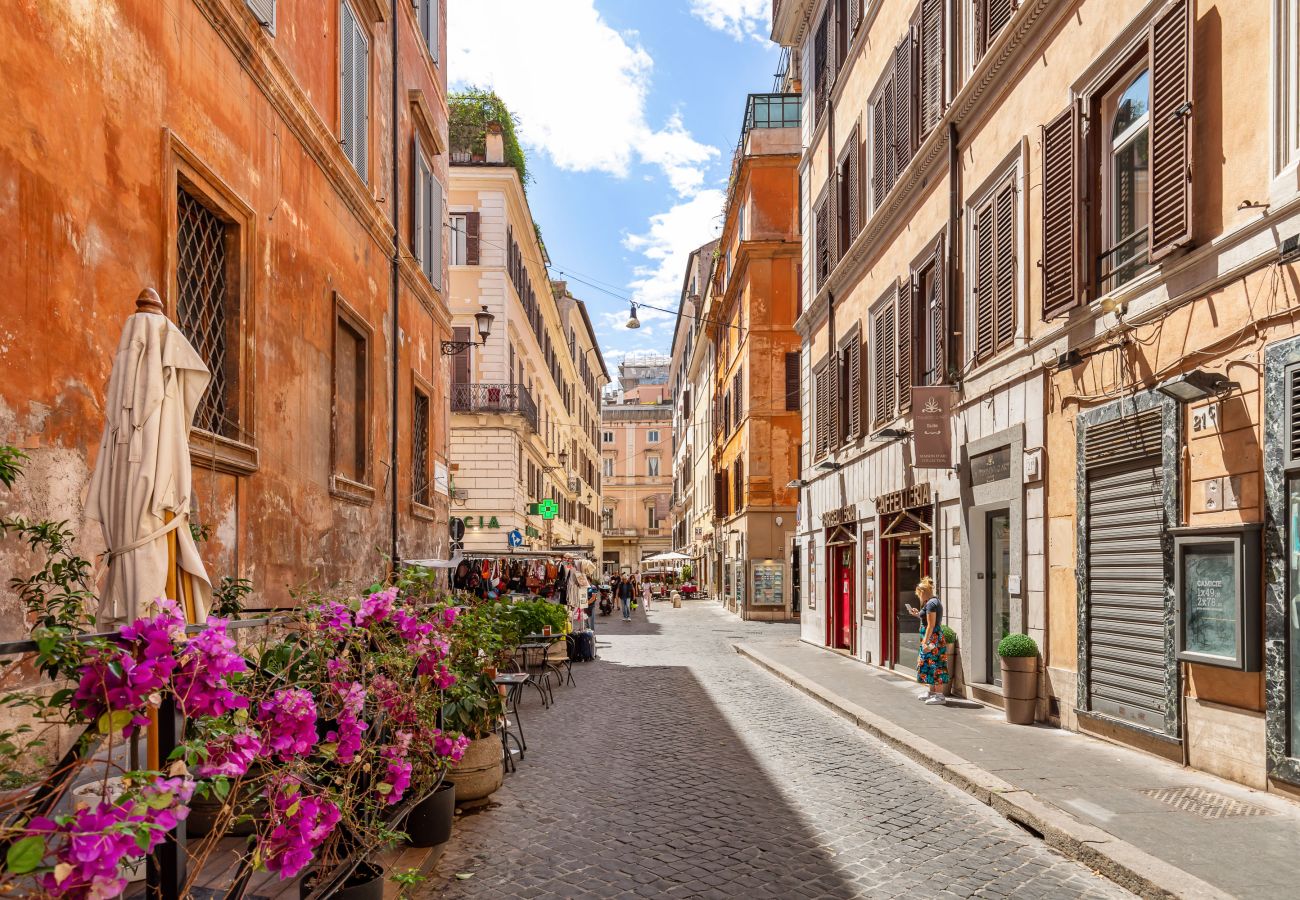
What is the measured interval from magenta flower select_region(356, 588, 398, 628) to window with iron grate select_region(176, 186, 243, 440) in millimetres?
4232

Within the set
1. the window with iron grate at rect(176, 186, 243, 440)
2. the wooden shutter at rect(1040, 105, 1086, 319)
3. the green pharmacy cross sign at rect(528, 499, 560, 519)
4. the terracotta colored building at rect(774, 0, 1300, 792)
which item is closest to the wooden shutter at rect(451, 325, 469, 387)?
the green pharmacy cross sign at rect(528, 499, 560, 519)

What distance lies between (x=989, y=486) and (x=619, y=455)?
84.1 meters

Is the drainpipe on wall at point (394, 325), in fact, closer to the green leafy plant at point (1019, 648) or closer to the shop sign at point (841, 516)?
the shop sign at point (841, 516)

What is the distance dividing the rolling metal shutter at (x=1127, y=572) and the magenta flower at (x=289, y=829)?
7.30 meters

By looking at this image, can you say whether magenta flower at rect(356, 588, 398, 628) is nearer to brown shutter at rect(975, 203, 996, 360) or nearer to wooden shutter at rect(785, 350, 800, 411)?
brown shutter at rect(975, 203, 996, 360)

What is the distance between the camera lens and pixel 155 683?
2820mm

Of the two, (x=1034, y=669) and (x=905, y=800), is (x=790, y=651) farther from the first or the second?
(x=905, y=800)

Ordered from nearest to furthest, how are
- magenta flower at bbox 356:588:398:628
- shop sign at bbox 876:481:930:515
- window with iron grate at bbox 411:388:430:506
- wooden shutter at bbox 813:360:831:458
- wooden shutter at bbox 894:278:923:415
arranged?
magenta flower at bbox 356:588:398:628 → shop sign at bbox 876:481:930:515 → wooden shutter at bbox 894:278:923:415 → window with iron grate at bbox 411:388:430:506 → wooden shutter at bbox 813:360:831:458

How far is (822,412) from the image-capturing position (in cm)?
2241

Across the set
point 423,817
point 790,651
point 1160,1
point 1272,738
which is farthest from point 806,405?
point 423,817

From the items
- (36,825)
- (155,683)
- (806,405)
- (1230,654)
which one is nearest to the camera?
(36,825)

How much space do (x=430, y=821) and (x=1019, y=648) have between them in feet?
22.6

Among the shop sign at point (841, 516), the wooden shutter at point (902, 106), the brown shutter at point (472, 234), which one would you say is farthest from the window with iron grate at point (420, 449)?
the brown shutter at point (472, 234)

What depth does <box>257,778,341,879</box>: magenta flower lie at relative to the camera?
11.1ft
